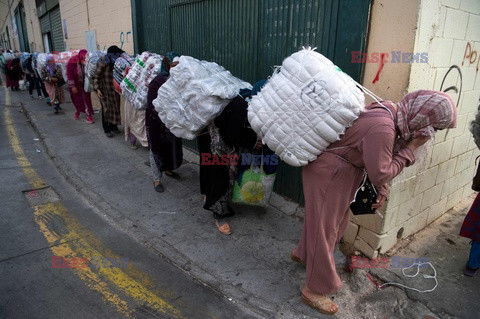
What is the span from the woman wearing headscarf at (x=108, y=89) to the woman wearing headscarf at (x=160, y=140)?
2504 mm

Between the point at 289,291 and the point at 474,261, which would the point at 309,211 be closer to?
the point at 289,291

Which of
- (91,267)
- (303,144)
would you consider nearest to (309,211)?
(303,144)

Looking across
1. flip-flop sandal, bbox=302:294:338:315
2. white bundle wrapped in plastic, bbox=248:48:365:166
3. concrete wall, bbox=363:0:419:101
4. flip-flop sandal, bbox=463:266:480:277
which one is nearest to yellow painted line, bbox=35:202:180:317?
flip-flop sandal, bbox=302:294:338:315

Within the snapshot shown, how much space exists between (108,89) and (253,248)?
4.62 metres

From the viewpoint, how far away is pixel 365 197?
2270mm

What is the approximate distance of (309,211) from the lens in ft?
7.80

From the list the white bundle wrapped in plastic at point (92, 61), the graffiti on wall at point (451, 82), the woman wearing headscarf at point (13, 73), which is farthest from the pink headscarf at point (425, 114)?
the woman wearing headscarf at point (13, 73)

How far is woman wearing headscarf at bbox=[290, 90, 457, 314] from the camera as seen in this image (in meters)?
1.88

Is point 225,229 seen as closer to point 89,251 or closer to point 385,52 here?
point 89,251

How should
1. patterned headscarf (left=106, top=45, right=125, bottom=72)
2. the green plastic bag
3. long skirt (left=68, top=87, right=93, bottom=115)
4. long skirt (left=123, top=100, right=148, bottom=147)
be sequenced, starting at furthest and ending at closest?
long skirt (left=68, top=87, right=93, bottom=115), patterned headscarf (left=106, top=45, right=125, bottom=72), long skirt (left=123, top=100, right=148, bottom=147), the green plastic bag

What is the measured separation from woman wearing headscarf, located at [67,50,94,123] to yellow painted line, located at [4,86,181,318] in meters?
4.32

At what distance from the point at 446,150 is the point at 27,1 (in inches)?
921

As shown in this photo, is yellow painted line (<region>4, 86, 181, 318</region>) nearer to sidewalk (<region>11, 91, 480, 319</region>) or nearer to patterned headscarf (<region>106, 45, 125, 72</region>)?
sidewalk (<region>11, 91, 480, 319</region>)

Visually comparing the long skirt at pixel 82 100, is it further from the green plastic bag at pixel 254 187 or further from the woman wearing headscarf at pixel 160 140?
the green plastic bag at pixel 254 187
